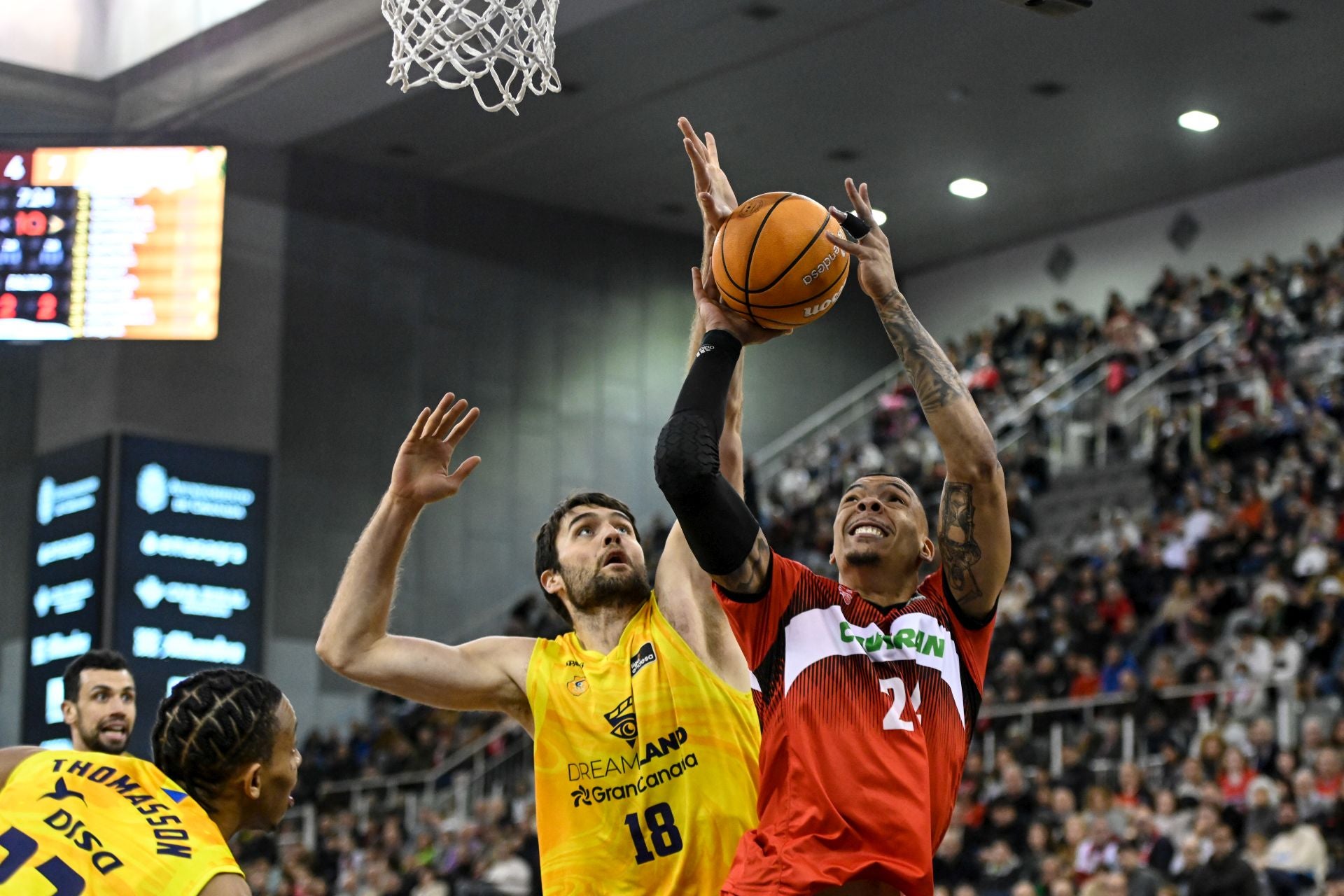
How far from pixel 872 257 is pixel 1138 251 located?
20847 mm

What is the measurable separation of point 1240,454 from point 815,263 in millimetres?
14413

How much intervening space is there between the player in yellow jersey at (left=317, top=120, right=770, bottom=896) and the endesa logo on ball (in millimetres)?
203

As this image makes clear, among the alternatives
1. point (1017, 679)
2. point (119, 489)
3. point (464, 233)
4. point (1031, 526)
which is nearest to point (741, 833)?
point (1017, 679)

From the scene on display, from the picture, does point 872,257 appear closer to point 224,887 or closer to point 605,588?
point 605,588

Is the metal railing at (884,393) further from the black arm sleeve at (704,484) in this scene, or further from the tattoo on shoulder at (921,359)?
the black arm sleeve at (704,484)

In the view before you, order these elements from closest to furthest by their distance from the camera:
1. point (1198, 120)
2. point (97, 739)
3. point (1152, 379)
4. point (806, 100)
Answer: point (97, 739) < point (806, 100) < point (1152, 379) < point (1198, 120)

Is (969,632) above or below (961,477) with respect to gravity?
below

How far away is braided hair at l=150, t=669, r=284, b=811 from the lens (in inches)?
148

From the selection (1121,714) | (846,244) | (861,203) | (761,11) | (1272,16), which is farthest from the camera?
(1272,16)

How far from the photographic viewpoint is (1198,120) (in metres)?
21.2

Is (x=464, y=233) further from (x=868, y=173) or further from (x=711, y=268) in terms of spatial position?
(x=711, y=268)

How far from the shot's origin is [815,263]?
4.81 m

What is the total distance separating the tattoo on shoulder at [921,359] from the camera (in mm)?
4457

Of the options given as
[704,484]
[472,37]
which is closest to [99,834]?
[704,484]
